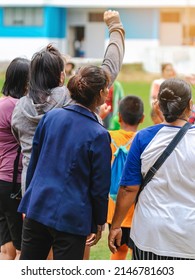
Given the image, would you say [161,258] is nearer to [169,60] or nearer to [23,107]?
[23,107]

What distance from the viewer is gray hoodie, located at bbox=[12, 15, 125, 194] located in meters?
4.50

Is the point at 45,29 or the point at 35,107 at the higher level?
the point at 35,107

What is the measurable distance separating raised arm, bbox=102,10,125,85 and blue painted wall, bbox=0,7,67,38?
1792 inches

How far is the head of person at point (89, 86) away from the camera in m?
4.04

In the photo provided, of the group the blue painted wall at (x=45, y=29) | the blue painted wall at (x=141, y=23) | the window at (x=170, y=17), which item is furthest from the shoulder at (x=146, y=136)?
the window at (x=170, y=17)

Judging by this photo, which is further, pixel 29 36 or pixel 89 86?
pixel 29 36

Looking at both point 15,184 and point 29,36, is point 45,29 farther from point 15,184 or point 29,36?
point 15,184

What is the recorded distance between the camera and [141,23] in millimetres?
51969

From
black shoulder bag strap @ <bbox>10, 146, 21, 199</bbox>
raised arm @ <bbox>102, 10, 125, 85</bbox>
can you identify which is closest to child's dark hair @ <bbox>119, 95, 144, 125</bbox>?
raised arm @ <bbox>102, 10, 125, 85</bbox>

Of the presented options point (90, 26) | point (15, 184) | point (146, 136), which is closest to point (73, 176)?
point (146, 136)

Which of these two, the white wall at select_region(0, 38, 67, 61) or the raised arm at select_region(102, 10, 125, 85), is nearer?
the raised arm at select_region(102, 10, 125, 85)

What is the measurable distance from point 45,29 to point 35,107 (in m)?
46.0

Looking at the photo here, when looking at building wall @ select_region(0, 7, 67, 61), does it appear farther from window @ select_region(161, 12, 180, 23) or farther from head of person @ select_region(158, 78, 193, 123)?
head of person @ select_region(158, 78, 193, 123)

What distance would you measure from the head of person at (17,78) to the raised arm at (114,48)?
0.56m
